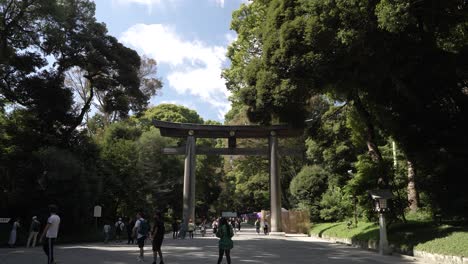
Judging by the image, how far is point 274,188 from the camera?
97.9 ft

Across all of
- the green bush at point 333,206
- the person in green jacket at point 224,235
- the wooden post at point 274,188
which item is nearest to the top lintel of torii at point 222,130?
the wooden post at point 274,188

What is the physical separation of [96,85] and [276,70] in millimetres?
14045

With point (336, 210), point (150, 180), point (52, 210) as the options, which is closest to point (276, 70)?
point (52, 210)

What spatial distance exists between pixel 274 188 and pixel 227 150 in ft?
15.0

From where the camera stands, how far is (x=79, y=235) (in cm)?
2277

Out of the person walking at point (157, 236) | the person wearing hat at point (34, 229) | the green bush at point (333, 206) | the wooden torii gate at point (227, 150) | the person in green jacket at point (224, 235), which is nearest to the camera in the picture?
the person in green jacket at point (224, 235)

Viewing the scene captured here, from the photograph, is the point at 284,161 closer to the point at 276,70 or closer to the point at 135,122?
the point at 135,122

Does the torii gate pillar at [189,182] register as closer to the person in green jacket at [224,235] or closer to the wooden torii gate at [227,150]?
the wooden torii gate at [227,150]

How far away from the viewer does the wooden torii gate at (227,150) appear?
29.5m

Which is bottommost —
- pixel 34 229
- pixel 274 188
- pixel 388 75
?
pixel 34 229

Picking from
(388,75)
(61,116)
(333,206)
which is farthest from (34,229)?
(333,206)

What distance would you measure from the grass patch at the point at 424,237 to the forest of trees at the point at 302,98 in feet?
3.23

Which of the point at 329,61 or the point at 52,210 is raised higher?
the point at 329,61

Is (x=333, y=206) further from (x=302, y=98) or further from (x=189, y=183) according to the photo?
(x=302, y=98)
